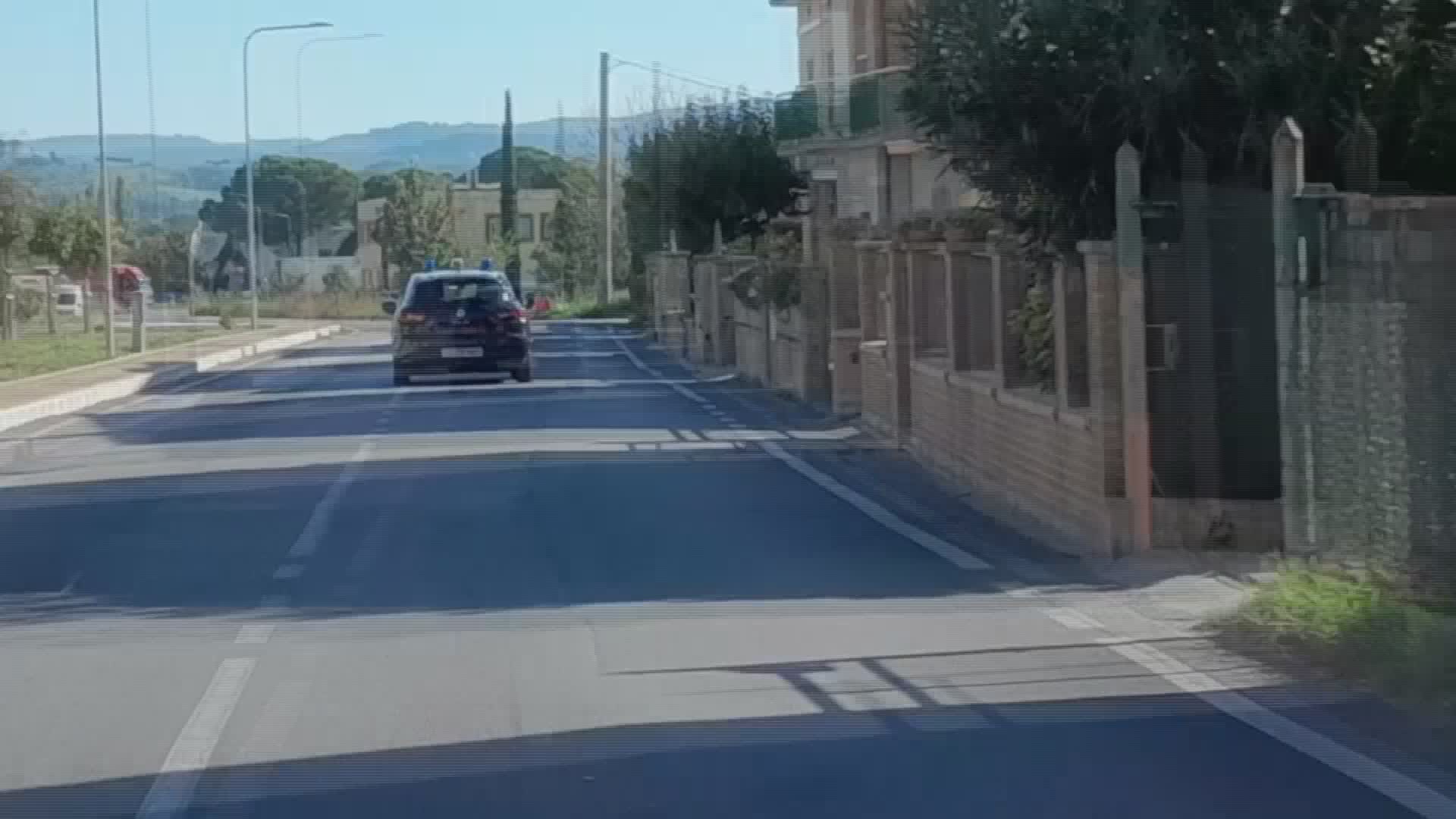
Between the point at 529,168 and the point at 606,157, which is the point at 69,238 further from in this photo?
the point at 529,168

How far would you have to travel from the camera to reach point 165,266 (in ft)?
382

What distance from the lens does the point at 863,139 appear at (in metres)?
38.9

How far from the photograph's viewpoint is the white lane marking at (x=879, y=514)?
14047 millimetres

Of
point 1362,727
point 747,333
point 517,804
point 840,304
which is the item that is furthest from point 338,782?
point 747,333

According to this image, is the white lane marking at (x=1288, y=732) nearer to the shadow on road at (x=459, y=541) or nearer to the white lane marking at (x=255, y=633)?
the shadow on road at (x=459, y=541)

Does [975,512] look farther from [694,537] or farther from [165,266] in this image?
[165,266]

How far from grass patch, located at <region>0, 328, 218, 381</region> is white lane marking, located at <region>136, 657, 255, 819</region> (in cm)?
3127

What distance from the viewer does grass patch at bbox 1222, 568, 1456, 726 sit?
363 inches

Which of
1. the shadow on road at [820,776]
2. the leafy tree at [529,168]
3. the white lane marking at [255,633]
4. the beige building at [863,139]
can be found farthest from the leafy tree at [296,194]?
the shadow on road at [820,776]

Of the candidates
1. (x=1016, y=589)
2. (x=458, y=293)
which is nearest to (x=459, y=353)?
(x=458, y=293)

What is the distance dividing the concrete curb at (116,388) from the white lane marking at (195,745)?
66.3 feet

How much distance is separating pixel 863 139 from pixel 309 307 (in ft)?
204

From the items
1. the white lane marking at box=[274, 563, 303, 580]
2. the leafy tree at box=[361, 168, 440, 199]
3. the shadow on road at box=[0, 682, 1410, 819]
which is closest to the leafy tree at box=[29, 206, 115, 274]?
the leafy tree at box=[361, 168, 440, 199]

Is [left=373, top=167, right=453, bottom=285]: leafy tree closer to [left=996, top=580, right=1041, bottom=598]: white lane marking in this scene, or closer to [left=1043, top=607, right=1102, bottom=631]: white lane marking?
[left=996, top=580, right=1041, bottom=598]: white lane marking
